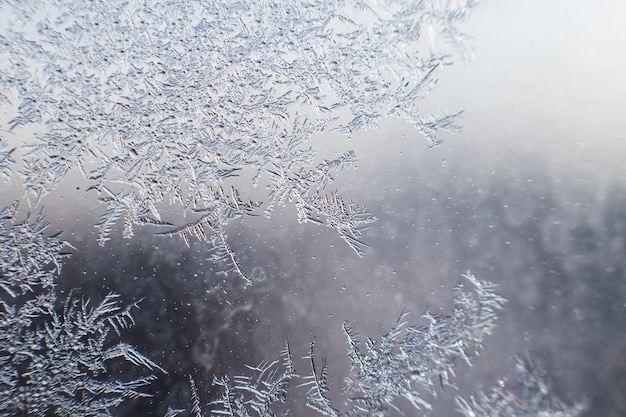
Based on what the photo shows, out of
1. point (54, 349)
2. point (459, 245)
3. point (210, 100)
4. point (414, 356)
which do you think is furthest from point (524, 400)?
point (54, 349)

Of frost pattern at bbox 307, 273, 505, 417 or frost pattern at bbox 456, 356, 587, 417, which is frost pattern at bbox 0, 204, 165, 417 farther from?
frost pattern at bbox 456, 356, 587, 417

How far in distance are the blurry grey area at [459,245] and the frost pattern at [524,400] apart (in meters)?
0.02

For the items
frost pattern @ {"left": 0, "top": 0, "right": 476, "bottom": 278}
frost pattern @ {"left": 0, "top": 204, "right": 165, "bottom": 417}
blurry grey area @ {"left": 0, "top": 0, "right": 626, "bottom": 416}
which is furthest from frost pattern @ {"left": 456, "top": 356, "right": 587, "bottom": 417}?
frost pattern @ {"left": 0, "top": 204, "right": 165, "bottom": 417}

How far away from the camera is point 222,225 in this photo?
107 centimetres

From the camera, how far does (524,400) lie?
0.90 m

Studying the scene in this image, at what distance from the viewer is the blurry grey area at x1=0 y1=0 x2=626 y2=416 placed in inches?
36.4

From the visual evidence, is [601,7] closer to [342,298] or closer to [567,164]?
[567,164]

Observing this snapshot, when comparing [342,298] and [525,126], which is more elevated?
[525,126]

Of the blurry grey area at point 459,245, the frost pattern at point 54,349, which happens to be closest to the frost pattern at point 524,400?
the blurry grey area at point 459,245

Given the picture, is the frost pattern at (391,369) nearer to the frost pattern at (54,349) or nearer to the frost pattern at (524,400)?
the frost pattern at (524,400)

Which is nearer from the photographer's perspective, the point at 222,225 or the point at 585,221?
the point at 585,221

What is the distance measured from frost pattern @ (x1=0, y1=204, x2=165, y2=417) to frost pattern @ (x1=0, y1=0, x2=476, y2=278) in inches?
8.6

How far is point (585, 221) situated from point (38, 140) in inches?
58.7

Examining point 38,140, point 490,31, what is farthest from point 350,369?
point 38,140
